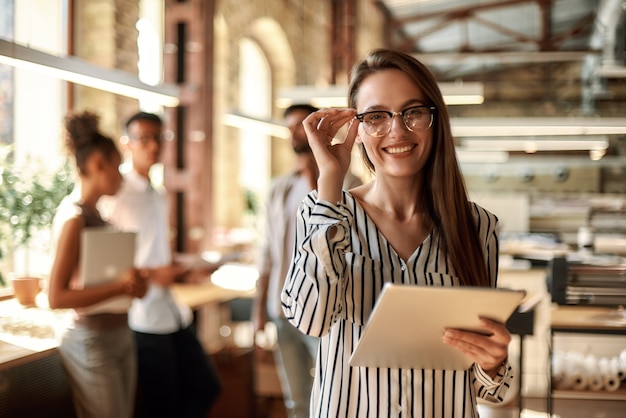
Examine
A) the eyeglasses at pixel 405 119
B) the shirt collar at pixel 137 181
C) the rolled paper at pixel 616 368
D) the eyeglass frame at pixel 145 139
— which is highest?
the eyeglass frame at pixel 145 139

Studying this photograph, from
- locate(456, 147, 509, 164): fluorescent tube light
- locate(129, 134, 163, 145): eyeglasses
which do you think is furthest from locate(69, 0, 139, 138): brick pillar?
locate(456, 147, 509, 164): fluorescent tube light

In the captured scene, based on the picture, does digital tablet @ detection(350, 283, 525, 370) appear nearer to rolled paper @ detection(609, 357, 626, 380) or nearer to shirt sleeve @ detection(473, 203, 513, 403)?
shirt sleeve @ detection(473, 203, 513, 403)

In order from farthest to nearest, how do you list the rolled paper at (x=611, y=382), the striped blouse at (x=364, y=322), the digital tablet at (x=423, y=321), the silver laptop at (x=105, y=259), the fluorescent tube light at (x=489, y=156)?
the fluorescent tube light at (x=489, y=156), the silver laptop at (x=105, y=259), the rolled paper at (x=611, y=382), the striped blouse at (x=364, y=322), the digital tablet at (x=423, y=321)

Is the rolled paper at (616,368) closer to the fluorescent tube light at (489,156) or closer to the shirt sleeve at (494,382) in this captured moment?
the shirt sleeve at (494,382)

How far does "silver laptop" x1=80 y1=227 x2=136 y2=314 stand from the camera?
2.76m

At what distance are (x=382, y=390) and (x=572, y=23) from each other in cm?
1496

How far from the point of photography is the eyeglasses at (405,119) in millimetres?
1548

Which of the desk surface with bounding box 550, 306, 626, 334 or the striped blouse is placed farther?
the desk surface with bounding box 550, 306, 626, 334

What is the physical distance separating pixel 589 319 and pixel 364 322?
1.29 metres

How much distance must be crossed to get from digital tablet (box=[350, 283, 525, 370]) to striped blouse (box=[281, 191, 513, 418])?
0.06 meters

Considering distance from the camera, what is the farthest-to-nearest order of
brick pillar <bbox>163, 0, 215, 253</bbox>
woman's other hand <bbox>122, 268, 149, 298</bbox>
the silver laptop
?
brick pillar <bbox>163, 0, 215, 253</bbox> → woman's other hand <bbox>122, 268, 149, 298</bbox> → the silver laptop

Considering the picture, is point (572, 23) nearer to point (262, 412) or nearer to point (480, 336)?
point (262, 412)

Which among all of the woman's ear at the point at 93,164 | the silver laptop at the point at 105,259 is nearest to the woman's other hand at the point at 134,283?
the silver laptop at the point at 105,259

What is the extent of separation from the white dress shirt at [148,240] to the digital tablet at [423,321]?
2.22 meters
